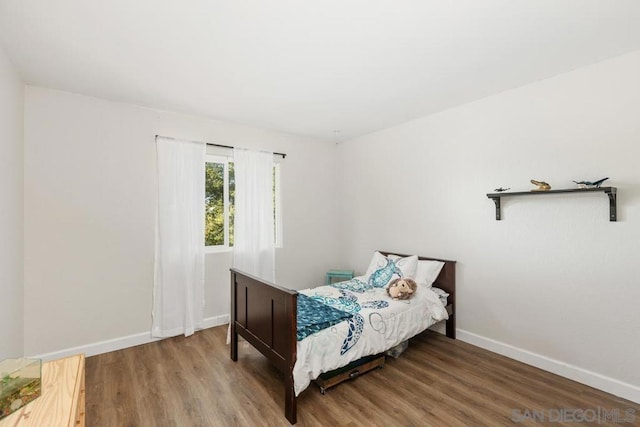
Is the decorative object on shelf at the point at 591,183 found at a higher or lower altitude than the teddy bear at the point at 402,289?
higher

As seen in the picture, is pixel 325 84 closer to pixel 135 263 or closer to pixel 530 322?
pixel 135 263

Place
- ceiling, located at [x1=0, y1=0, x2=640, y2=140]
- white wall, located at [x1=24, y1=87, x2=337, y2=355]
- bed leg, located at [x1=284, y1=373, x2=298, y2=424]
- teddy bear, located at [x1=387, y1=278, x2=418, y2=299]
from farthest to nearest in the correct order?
teddy bear, located at [x1=387, y1=278, x2=418, y2=299], white wall, located at [x1=24, y1=87, x2=337, y2=355], bed leg, located at [x1=284, y1=373, x2=298, y2=424], ceiling, located at [x1=0, y1=0, x2=640, y2=140]

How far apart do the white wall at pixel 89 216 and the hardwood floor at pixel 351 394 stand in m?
0.47

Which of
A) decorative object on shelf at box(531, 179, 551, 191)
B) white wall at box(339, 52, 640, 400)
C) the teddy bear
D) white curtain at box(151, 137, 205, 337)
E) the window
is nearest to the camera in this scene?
white wall at box(339, 52, 640, 400)

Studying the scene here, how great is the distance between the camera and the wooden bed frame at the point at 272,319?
2.05 meters

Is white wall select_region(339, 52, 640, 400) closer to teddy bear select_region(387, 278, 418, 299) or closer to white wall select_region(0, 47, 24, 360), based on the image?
teddy bear select_region(387, 278, 418, 299)

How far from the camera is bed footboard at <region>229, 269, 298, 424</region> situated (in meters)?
2.05

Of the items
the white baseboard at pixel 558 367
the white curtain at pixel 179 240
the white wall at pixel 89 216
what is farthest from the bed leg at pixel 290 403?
the white baseboard at pixel 558 367

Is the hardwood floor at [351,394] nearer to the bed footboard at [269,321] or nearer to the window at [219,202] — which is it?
the bed footboard at [269,321]

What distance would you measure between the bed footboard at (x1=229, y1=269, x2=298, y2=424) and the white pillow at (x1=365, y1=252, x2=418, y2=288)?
4.88 feet

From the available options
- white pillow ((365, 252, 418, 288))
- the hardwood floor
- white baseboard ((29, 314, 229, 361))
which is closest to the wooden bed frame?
the hardwood floor

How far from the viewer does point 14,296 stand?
2373mm

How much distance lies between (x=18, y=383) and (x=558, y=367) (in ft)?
11.9

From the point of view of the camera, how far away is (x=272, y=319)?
2.30 m
